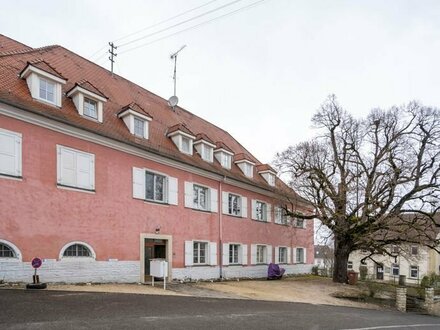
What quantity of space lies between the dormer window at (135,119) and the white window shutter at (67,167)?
14.0ft

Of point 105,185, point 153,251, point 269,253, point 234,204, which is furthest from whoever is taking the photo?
point 269,253

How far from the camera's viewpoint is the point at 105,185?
57.8 ft

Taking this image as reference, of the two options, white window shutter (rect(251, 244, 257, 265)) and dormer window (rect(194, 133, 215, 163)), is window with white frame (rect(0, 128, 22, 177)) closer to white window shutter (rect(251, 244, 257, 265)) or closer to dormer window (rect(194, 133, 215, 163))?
dormer window (rect(194, 133, 215, 163))

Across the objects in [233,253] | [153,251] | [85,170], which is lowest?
[233,253]

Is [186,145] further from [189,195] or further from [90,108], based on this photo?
[90,108]

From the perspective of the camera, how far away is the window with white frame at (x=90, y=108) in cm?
1806

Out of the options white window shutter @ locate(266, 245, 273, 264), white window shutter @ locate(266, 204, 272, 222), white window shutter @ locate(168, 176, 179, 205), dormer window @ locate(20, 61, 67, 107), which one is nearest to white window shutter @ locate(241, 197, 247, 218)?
white window shutter @ locate(266, 204, 272, 222)

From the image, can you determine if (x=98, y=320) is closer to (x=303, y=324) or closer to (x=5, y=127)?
(x=303, y=324)

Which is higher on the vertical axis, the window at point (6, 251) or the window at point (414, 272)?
the window at point (6, 251)

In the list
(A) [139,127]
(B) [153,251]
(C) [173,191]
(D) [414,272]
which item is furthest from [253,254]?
(D) [414,272]

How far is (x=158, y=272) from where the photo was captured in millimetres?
17641

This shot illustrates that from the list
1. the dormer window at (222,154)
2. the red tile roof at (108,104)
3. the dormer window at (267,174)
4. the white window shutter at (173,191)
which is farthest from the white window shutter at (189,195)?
the dormer window at (267,174)

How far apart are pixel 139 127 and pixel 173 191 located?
366cm

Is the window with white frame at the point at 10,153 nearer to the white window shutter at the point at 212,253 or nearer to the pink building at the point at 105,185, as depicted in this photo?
the pink building at the point at 105,185
